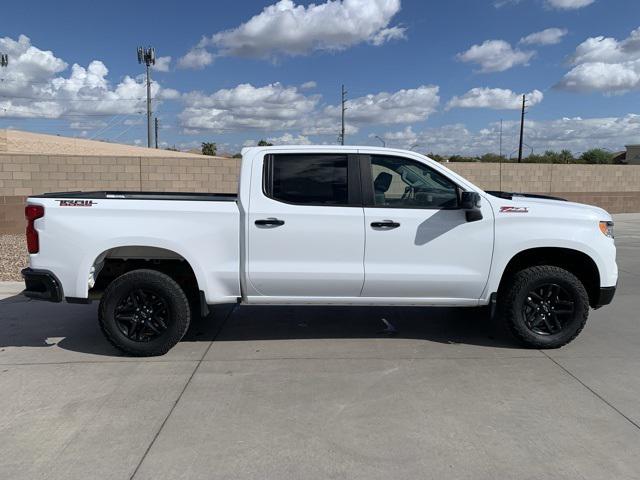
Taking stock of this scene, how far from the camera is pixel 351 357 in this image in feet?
16.8

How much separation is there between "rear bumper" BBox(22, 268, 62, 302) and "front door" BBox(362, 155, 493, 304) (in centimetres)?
280

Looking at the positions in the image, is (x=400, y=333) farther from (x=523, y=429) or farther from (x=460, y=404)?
(x=523, y=429)

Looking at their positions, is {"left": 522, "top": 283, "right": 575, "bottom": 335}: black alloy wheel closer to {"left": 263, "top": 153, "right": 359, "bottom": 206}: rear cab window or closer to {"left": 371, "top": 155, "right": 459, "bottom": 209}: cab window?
{"left": 371, "top": 155, "right": 459, "bottom": 209}: cab window

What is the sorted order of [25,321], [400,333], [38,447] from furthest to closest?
[25,321] → [400,333] → [38,447]

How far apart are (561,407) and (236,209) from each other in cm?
311

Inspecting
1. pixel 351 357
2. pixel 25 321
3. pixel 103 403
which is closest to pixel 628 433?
pixel 351 357

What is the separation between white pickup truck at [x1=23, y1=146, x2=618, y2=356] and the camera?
4.89 metres

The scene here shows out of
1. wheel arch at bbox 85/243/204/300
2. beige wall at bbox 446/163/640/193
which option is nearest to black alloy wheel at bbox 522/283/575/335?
wheel arch at bbox 85/243/204/300

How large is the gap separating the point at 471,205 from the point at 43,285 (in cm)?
394

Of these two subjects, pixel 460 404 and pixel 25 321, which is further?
pixel 25 321

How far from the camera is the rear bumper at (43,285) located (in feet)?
16.1

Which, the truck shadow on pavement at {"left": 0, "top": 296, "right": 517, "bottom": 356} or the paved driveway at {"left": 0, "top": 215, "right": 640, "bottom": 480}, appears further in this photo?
the truck shadow on pavement at {"left": 0, "top": 296, "right": 517, "bottom": 356}

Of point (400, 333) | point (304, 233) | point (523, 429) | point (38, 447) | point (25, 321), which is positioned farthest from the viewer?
point (25, 321)

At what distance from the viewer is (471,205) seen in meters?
4.89
